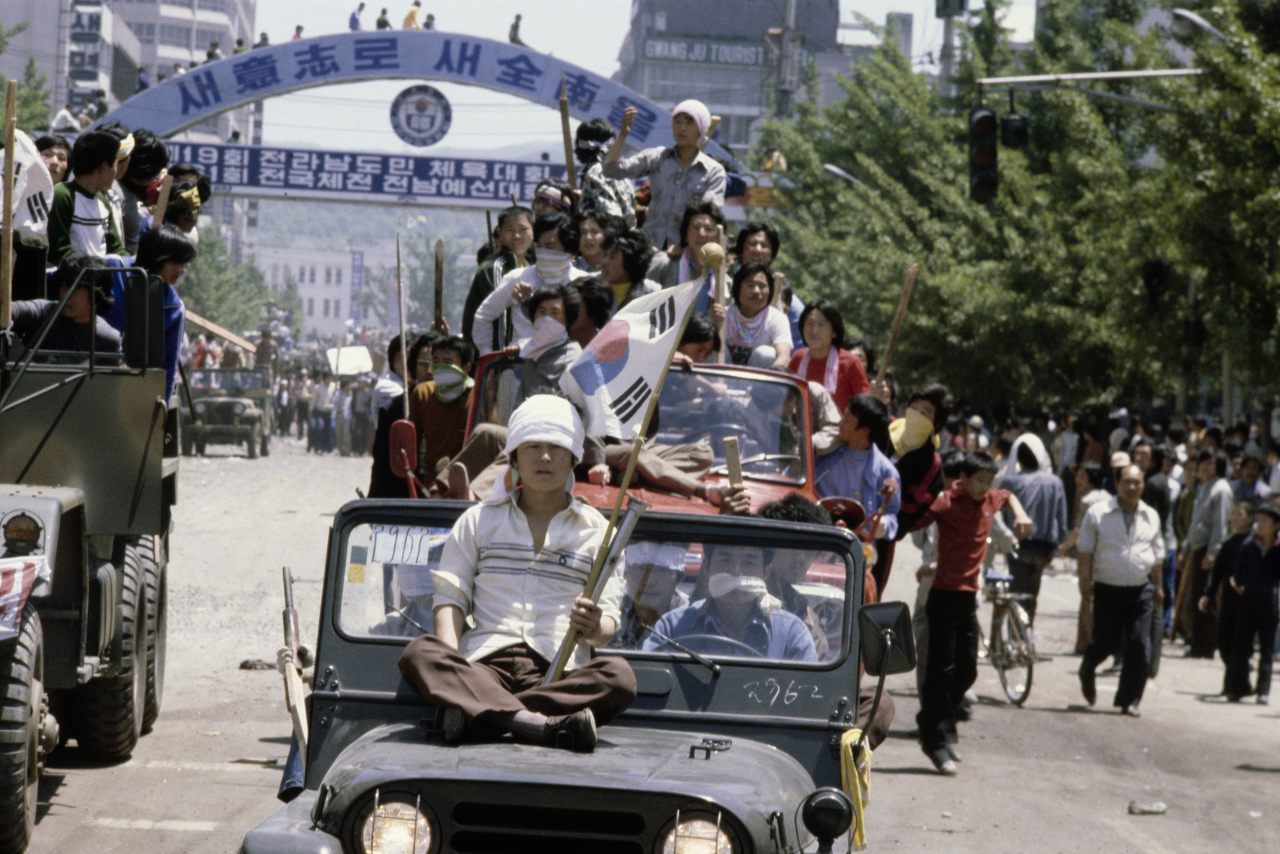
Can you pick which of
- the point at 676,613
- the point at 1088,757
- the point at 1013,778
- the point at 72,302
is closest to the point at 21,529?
the point at 72,302

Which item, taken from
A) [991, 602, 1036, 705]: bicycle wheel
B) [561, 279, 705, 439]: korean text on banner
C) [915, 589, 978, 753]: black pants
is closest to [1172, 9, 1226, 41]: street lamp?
[991, 602, 1036, 705]: bicycle wheel

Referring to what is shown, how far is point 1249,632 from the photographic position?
13.3 m

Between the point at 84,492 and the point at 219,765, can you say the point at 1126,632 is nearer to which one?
the point at 219,765

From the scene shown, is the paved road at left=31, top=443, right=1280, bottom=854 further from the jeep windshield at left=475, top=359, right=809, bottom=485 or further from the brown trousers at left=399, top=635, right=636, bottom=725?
the brown trousers at left=399, top=635, right=636, bottom=725

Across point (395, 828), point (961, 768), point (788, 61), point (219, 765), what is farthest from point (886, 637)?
point (788, 61)

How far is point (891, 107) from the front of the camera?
114 feet

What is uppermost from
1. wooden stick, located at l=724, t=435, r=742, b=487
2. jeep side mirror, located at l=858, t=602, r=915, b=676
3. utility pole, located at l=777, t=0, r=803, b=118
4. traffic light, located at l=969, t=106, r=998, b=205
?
utility pole, located at l=777, t=0, r=803, b=118

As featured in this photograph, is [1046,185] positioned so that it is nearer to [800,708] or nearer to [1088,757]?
[1088,757]

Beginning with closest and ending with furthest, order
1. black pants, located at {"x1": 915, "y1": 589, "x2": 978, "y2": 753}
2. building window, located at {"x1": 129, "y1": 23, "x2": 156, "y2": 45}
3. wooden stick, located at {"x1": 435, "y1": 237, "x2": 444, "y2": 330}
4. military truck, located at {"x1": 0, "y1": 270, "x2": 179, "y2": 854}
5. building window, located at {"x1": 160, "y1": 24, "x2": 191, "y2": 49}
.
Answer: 1. military truck, located at {"x1": 0, "y1": 270, "x2": 179, "y2": 854}
2. black pants, located at {"x1": 915, "y1": 589, "x2": 978, "y2": 753}
3. wooden stick, located at {"x1": 435, "y1": 237, "x2": 444, "y2": 330}
4. building window, located at {"x1": 129, "y1": 23, "x2": 156, "y2": 45}
5. building window, located at {"x1": 160, "y1": 24, "x2": 191, "y2": 49}

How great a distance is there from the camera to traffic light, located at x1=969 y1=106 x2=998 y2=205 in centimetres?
1623

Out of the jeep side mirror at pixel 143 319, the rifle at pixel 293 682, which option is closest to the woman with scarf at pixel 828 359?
the jeep side mirror at pixel 143 319

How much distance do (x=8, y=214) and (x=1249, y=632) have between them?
1033cm

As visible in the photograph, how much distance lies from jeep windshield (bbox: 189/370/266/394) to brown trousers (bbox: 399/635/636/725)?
32662 millimetres

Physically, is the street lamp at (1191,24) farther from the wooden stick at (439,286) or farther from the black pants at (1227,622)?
the wooden stick at (439,286)
